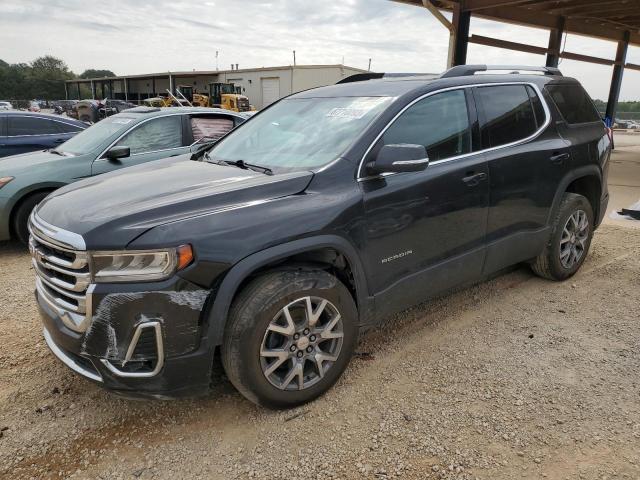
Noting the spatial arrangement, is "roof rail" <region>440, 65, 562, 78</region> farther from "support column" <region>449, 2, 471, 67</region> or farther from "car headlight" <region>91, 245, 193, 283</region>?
"support column" <region>449, 2, 471, 67</region>

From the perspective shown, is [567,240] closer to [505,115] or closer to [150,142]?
[505,115]

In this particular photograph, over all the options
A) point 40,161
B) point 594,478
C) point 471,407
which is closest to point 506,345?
point 471,407

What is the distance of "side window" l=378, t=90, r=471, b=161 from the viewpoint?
3115mm

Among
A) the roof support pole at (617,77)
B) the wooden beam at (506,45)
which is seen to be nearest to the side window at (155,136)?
the wooden beam at (506,45)

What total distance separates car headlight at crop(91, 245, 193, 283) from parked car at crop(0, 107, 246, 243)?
155 inches

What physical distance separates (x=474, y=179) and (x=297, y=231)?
1520 millimetres

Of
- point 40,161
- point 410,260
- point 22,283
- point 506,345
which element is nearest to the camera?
point 410,260

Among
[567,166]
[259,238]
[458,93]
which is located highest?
[458,93]

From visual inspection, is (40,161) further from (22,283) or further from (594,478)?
(594,478)

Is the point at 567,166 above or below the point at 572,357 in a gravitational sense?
above

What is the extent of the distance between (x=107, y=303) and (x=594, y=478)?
241cm

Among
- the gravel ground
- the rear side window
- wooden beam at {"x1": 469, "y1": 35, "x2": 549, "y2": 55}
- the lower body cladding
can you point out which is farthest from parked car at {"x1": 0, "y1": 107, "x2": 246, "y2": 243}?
wooden beam at {"x1": 469, "y1": 35, "x2": 549, "y2": 55}

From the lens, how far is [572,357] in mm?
3279

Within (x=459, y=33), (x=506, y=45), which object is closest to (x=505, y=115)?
(x=459, y=33)
